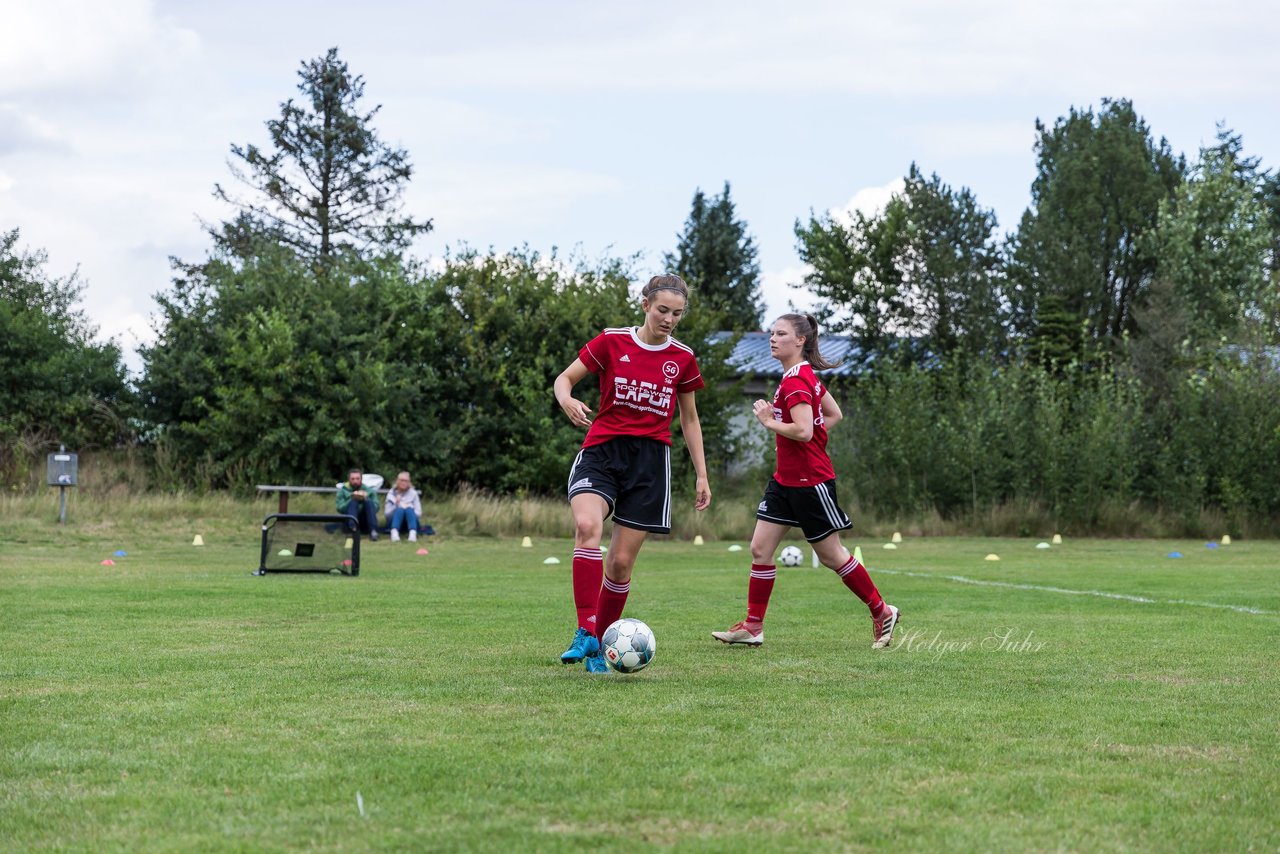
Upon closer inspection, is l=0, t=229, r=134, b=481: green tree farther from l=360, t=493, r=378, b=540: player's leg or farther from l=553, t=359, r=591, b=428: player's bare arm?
l=553, t=359, r=591, b=428: player's bare arm

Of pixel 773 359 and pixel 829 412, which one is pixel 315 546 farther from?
pixel 773 359

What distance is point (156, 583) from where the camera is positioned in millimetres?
12484

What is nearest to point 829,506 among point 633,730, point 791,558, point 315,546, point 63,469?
point 633,730

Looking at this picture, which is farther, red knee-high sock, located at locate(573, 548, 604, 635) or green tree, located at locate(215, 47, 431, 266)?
green tree, located at locate(215, 47, 431, 266)

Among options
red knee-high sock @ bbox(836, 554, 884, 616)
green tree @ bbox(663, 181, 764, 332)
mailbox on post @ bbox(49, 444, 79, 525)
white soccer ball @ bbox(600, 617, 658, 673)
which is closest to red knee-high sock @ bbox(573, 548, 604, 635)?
white soccer ball @ bbox(600, 617, 658, 673)

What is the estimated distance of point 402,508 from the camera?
73.4ft

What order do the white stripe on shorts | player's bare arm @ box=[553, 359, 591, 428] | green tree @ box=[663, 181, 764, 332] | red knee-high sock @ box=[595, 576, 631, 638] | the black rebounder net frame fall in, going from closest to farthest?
player's bare arm @ box=[553, 359, 591, 428] → red knee-high sock @ box=[595, 576, 631, 638] → the white stripe on shorts → the black rebounder net frame → green tree @ box=[663, 181, 764, 332]

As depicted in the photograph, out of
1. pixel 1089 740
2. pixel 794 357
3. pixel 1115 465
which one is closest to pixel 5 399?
pixel 1115 465

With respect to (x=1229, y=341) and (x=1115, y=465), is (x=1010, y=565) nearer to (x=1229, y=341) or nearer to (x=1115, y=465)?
(x=1115, y=465)

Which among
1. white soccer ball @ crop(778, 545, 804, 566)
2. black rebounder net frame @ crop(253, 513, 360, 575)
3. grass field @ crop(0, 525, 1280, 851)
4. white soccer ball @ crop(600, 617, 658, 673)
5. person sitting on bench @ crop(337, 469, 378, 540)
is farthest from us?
person sitting on bench @ crop(337, 469, 378, 540)

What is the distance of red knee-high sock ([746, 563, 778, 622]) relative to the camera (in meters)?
7.88

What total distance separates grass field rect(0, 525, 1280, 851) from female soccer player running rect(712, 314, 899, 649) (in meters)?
0.29

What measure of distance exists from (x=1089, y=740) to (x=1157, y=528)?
77.5ft

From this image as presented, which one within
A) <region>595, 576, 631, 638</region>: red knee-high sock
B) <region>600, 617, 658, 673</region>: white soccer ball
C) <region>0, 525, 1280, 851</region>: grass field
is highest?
<region>595, 576, 631, 638</region>: red knee-high sock
